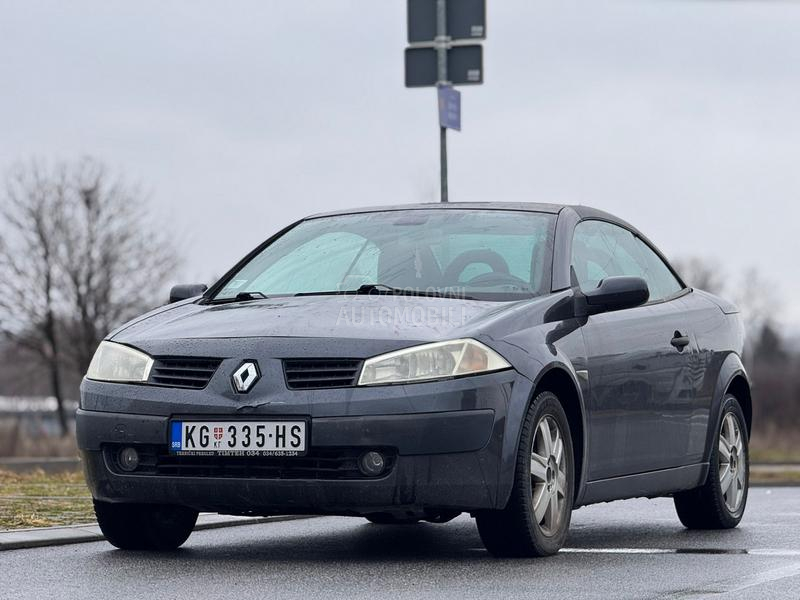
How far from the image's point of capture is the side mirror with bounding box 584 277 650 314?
762cm

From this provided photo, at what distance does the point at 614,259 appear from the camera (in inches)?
341

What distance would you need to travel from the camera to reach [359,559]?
7262 millimetres

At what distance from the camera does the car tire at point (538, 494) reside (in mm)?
6836

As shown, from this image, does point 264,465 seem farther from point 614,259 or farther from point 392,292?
point 614,259

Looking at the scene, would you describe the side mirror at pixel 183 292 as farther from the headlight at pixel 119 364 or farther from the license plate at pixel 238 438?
the license plate at pixel 238 438

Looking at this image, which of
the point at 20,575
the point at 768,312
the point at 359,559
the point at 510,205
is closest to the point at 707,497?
the point at 510,205

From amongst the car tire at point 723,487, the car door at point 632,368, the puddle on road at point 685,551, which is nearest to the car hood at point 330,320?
the car door at point 632,368

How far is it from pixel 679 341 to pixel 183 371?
9.36ft

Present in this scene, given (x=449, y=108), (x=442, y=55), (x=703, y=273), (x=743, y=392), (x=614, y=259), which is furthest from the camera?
(x=703, y=273)

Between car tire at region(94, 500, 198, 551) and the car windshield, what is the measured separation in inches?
40.9

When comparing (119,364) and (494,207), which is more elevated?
(494,207)

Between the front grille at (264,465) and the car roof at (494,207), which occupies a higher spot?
the car roof at (494,207)

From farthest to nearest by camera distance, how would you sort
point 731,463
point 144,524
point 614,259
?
point 731,463
point 614,259
point 144,524

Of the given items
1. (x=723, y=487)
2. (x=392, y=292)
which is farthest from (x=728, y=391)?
(x=392, y=292)
